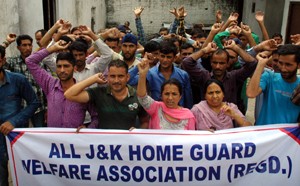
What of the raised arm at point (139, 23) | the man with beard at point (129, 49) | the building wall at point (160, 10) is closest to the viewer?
the man with beard at point (129, 49)

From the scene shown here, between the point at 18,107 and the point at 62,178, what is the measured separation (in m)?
0.93

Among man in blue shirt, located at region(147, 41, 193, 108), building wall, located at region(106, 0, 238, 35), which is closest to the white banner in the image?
man in blue shirt, located at region(147, 41, 193, 108)

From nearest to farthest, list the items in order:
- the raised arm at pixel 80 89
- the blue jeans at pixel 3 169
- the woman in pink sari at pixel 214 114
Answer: the raised arm at pixel 80 89, the woman in pink sari at pixel 214 114, the blue jeans at pixel 3 169

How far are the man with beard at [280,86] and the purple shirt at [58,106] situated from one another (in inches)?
64.4

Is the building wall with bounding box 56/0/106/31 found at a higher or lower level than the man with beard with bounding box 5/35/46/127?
higher

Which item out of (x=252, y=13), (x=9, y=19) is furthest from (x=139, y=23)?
(x=252, y=13)

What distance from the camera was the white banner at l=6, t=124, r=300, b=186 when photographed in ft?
10.6

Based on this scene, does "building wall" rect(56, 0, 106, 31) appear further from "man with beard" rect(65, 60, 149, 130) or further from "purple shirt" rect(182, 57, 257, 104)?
"man with beard" rect(65, 60, 149, 130)

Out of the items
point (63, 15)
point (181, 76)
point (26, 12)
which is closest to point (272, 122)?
point (181, 76)

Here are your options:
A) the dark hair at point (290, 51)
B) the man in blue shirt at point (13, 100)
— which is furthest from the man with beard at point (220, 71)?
the man in blue shirt at point (13, 100)

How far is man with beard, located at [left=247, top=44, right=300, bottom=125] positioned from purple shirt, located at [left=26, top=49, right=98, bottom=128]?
64.4 inches

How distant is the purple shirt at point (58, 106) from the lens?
3400 millimetres

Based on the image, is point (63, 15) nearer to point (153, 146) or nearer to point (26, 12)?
point (26, 12)

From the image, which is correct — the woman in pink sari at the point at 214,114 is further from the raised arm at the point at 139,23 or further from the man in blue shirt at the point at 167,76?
the raised arm at the point at 139,23
